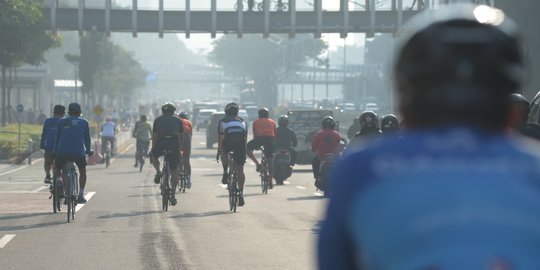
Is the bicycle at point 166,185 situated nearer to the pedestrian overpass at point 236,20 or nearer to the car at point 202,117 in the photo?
the pedestrian overpass at point 236,20

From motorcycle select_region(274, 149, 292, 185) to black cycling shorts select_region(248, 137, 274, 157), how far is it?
2.01 meters

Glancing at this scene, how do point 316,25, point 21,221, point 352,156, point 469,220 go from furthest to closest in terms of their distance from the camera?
point 316,25 < point 21,221 < point 352,156 < point 469,220

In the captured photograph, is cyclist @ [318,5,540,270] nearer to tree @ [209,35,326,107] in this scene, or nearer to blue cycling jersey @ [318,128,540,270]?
blue cycling jersey @ [318,128,540,270]

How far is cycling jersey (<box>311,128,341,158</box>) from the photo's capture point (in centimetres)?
2409

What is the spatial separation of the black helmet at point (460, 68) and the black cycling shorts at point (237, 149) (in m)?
19.0

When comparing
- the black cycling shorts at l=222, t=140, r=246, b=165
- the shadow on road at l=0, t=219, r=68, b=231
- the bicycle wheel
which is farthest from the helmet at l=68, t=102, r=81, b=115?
the black cycling shorts at l=222, t=140, r=246, b=165

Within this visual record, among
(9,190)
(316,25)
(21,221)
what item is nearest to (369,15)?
(316,25)

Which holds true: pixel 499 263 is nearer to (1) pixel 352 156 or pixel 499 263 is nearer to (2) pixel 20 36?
Answer: (1) pixel 352 156

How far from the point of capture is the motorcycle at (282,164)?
29.6m

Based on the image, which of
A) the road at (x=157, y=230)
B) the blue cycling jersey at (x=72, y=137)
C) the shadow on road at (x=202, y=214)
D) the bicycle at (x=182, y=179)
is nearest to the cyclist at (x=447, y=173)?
the road at (x=157, y=230)

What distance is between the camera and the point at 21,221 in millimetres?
19719

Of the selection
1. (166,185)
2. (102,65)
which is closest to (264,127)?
(166,185)

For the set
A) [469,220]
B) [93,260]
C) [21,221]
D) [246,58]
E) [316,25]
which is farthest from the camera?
[246,58]

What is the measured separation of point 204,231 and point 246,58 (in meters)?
177
